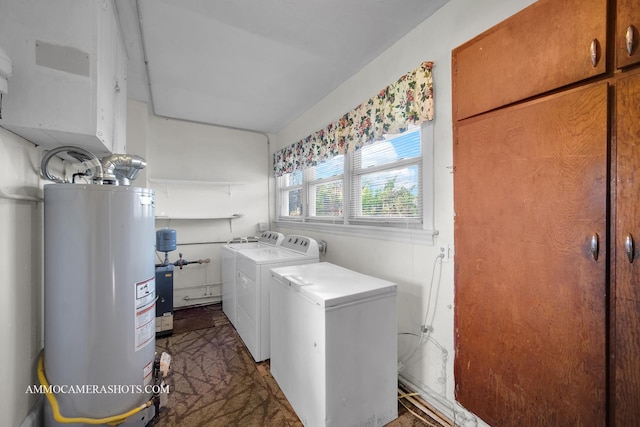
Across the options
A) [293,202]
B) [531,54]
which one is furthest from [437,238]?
[293,202]

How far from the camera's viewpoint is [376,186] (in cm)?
222

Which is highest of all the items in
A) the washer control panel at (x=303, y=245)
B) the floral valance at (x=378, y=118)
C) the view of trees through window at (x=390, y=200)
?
the floral valance at (x=378, y=118)

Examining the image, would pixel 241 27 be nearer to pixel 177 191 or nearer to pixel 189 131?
pixel 189 131

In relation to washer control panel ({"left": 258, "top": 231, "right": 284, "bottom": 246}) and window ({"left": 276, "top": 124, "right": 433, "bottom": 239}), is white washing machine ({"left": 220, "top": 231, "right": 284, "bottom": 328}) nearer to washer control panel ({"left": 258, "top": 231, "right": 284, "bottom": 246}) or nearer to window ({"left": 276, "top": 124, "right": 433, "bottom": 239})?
washer control panel ({"left": 258, "top": 231, "right": 284, "bottom": 246})

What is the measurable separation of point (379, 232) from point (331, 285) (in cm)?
73

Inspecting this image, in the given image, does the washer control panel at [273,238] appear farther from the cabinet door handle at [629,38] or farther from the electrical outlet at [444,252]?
the cabinet door handle at [629,38]

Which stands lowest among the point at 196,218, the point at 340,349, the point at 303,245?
the point at 340,349

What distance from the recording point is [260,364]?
212 cm

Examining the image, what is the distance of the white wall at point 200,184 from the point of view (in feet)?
10.7

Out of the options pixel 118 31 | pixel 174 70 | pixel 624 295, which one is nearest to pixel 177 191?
pixel 174 70

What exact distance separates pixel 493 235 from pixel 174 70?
2701mm

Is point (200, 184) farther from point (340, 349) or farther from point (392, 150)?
point (340, 349)

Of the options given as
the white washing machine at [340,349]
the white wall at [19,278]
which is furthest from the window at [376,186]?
the white wall at [19,278]

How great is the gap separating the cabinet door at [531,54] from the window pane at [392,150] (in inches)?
18.8
